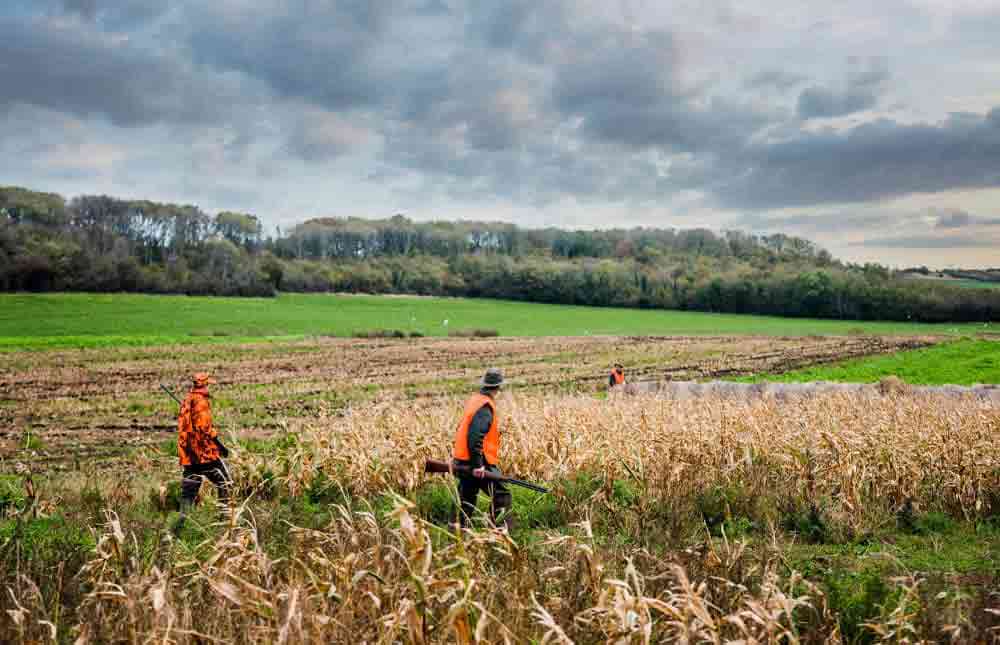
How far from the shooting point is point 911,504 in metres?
Result: 9.48

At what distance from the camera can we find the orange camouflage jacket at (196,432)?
9609 millimetres

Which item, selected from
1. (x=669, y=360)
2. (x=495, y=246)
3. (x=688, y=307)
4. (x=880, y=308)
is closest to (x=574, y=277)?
(x=688, y=307)

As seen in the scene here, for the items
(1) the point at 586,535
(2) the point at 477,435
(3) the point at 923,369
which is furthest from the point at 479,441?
(3) the point at 923,369

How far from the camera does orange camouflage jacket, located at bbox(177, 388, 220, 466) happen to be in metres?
9.61

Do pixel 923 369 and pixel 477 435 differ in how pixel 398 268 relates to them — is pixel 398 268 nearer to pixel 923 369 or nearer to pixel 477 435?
pixel 923 369

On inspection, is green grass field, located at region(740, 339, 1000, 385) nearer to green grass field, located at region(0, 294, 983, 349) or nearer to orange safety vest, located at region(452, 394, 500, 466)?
green grass field, located at region(0, 294, 983, 349)

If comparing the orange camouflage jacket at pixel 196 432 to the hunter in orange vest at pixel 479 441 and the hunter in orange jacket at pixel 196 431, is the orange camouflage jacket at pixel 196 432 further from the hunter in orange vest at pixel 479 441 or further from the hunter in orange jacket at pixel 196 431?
the hunter in orange vest at pixel 479 441

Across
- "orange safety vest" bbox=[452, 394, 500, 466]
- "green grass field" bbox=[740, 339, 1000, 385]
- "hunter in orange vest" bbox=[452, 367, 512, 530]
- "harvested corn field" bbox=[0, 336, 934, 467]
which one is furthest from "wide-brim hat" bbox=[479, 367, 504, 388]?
"green grass field" bbox=[740, 339, 1000, 385]

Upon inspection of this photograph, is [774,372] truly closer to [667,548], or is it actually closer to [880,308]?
[667,548]

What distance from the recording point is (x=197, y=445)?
9.69 metres

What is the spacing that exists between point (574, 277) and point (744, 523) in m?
107

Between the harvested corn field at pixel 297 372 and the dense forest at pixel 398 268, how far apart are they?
41034 mm

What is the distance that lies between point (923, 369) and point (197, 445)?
33.9 meters

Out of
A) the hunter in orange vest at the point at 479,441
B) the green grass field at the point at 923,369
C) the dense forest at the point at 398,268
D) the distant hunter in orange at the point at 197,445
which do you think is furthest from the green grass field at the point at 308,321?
the hunter in orange vest at the point at 479,441
